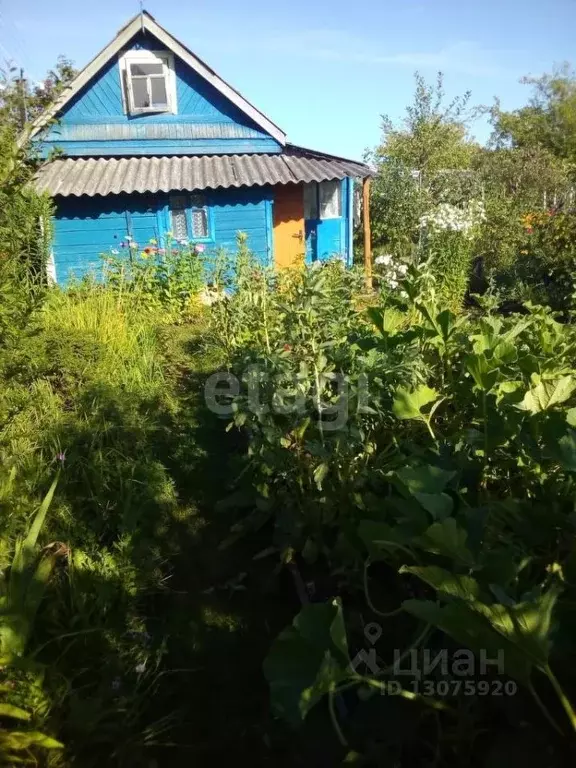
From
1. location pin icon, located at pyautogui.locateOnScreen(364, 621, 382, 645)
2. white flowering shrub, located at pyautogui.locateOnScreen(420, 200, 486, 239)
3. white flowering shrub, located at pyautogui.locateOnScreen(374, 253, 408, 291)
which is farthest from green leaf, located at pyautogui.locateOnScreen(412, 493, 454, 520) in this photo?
white flowering shrub, located at pyautogui.locateOnScreen(420, 200, 486, 239)

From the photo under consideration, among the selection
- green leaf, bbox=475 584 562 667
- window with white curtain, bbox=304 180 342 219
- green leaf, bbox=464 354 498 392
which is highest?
window with white curtain, bbox=304 180 342 219

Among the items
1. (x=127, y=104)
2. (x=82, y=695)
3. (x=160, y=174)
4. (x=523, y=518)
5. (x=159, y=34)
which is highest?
(x=159, y=34)

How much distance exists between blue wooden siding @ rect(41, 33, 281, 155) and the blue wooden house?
18 mm

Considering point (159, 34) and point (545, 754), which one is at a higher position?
point (159, 34)

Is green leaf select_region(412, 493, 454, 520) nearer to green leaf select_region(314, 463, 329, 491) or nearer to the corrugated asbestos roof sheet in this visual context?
green leaf select_region(314, 463, 329, 491)

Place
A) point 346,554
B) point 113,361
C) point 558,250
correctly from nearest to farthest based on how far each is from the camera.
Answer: point 346,554 → point 113,361 → point 558,250

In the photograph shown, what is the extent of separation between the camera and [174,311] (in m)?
8.23

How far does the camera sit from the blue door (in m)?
12.3

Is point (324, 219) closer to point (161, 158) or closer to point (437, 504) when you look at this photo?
point (161, 158)

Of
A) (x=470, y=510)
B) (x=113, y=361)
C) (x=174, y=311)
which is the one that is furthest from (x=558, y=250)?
(x=470, y=510)

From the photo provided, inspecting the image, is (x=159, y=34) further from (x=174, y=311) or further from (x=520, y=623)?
(x=520, y=623)

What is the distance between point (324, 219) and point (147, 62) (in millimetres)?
4519

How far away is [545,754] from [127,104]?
1156 cm

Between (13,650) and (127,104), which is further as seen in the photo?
(127,104)
